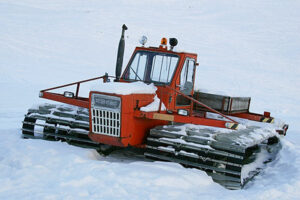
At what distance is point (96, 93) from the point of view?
22.6ft

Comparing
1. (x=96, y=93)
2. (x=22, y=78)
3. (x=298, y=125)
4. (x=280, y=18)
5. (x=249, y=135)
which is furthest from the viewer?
(x=280, y=18)

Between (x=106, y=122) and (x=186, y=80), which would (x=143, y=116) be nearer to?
(x=106, y=122)

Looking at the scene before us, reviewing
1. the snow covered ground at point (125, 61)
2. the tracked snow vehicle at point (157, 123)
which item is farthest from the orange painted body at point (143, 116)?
the snow covered ground at point (125, 61)

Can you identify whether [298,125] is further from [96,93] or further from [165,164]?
[96,93]

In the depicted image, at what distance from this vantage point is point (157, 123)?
26.2ft

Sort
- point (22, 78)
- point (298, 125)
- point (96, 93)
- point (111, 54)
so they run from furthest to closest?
1. point (111, 54)
2. point (22, 78)
3. point (298, 125)
4. point (96, 93)

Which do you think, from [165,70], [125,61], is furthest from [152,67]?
[125,61]

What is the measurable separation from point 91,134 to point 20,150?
129 centimetres

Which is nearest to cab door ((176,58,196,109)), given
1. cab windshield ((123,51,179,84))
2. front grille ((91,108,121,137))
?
cab windshield ((123,51,179,84))

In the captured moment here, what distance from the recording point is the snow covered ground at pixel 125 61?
19.5 ft

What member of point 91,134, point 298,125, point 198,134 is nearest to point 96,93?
point 91,134

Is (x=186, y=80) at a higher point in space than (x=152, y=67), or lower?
lower

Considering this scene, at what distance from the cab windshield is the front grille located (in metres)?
1.53

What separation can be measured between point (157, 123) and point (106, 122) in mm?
1417
